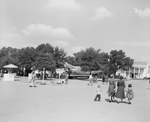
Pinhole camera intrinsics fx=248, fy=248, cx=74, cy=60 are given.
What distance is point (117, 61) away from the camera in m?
71.1

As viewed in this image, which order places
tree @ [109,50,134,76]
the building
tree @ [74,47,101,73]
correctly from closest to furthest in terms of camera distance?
1. tree @ [74,47,101,73]
2. tree @ [109,50,134,76]
3. the building

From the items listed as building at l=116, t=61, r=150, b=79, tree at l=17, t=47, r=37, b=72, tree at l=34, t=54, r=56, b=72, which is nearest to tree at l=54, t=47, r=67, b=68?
tree at l=34, t=54, r=56, b=72

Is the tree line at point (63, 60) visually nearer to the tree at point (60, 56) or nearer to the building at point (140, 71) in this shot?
the tree at point (60, 56)

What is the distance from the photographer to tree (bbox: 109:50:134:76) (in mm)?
70500

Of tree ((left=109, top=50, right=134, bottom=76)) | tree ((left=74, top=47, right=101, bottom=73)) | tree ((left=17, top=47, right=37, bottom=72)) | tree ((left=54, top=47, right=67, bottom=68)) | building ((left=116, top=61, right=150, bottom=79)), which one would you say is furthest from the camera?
building ((left=116, top=61, right=150, bottom=79))

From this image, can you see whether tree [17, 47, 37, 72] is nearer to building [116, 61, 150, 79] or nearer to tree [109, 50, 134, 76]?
tree [109, 50, 134, 76]

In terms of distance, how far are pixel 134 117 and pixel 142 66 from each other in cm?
12243

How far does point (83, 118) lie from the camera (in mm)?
8383

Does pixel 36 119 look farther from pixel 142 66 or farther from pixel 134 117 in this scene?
pixel 142 66

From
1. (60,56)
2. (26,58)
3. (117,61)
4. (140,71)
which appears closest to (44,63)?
(60,56)

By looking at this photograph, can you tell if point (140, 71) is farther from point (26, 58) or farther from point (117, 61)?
point (26, 58)

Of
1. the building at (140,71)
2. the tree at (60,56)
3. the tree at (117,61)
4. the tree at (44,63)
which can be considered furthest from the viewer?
the building at (140,71)

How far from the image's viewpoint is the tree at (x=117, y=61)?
70.5 m

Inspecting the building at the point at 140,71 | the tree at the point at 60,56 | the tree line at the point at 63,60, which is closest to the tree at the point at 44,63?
the tree line at the point at 63,60
